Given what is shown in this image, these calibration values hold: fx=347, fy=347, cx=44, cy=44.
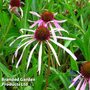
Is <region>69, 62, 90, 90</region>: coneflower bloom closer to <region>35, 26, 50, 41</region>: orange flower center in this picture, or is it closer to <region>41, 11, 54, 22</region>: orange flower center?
<region>35, 26, 50, 41</region>: orange flower center

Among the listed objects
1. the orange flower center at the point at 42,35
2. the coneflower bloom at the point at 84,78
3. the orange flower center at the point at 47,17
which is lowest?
the coneflower bloom at the point at 84,78

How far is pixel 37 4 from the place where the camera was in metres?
1.63

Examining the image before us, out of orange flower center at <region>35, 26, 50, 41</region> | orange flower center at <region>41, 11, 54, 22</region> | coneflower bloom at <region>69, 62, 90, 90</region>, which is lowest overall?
coneflower bloom at <region>69, 62, 90, 90</region>

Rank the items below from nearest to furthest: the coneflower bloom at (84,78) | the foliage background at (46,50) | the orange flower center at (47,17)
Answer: the coneflower bloom at (84,78) < the foliage background at (46,50) < the orange flower center at (47,17)

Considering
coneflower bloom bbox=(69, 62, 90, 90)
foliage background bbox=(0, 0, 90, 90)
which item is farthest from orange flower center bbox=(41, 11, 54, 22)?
coneflower bloom bbox=(69, 62, 90, 90)

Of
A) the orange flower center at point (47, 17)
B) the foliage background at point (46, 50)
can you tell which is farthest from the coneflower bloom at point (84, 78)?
the orange flower center at point (47, 17)

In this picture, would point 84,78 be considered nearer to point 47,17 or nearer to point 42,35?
point 42,35

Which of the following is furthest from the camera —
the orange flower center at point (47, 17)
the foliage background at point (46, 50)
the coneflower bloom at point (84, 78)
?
the orange flower center at point (47, 17)

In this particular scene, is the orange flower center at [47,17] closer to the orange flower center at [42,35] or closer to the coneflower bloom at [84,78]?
the orange flower center at [42,35]

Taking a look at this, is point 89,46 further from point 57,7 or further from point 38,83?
point 57,7

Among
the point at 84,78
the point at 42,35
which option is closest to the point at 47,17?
the point at 42,35

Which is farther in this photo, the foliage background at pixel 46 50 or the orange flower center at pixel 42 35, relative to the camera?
the foliage background at pixel 46 50

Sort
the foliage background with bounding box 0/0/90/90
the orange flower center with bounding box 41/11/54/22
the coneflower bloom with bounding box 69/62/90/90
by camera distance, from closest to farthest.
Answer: the coneflower bloom with bounding box 69/62/90/90 → the foliage background with bounding box 0/0/90/90 → the orange flower center with bounding box 41/11/54/22

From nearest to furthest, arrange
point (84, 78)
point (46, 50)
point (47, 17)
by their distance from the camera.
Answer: point (84, 78) < point (47, 17) < point (46, 50)
